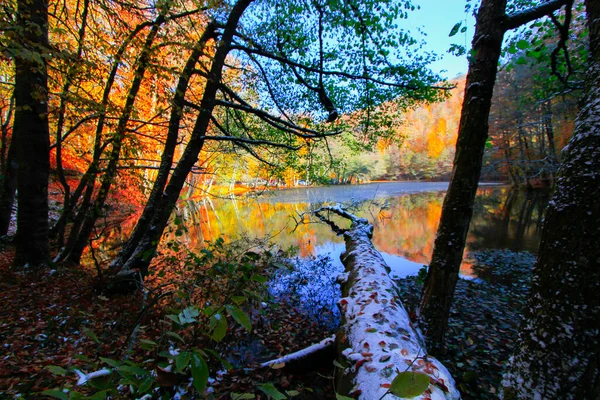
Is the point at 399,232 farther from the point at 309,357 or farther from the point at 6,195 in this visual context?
the point at 6,195

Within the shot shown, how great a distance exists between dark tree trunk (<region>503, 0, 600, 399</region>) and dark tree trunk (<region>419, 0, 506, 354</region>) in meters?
0.82

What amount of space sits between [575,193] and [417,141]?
175ft

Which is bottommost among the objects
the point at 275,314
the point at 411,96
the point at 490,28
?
the point at 275,314

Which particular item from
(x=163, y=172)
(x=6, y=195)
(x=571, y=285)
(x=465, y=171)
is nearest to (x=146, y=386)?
(x=571, y=285)

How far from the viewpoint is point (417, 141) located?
160 feet

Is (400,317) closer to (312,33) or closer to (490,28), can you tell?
(490,28)

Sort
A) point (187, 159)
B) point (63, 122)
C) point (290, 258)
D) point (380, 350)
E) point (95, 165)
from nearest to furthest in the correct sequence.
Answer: point (380, 350)
point (187, 159)
point (63, 122)
point (95, 165)
point (290, 258)

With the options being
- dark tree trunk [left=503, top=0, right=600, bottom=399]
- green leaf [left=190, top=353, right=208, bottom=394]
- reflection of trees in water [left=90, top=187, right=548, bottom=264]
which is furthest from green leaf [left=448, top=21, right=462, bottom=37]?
reflection of trees in water [left=90, top=187, right=548, bottom=264]

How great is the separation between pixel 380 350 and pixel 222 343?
7.16 ft

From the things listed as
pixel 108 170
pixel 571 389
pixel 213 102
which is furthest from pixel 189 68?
pixel 571 389

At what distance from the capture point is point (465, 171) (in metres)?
2.51

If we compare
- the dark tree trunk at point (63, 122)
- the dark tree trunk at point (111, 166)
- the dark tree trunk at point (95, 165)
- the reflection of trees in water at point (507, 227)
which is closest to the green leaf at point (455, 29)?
the dark tree trunk at point (111, 166)

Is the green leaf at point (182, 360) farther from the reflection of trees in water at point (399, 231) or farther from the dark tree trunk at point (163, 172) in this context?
the reflection of trees in water at point (399, 231)

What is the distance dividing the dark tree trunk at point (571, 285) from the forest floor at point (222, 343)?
1.42 metres
